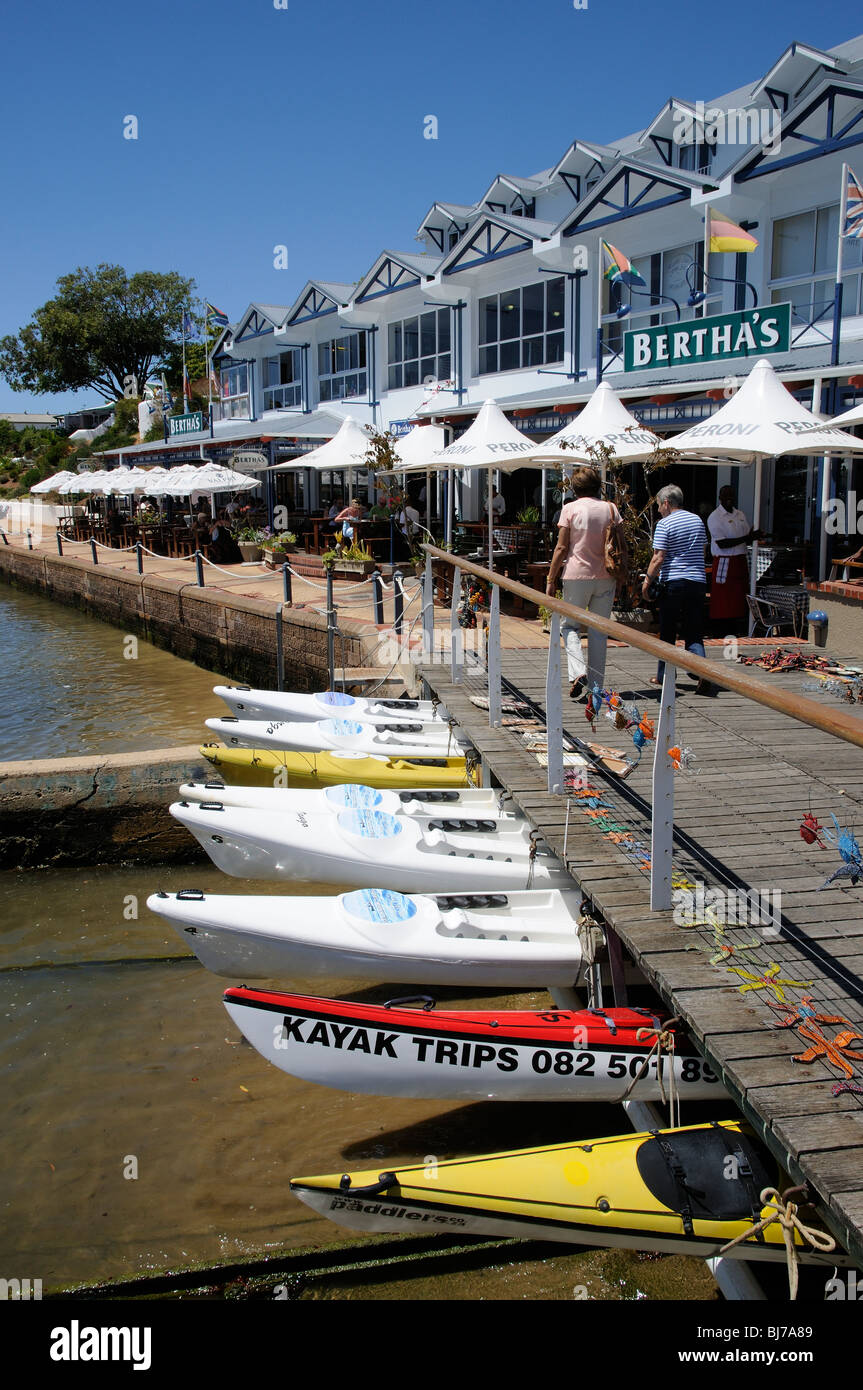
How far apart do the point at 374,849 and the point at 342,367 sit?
23.9 m

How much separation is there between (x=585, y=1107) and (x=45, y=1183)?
252cm

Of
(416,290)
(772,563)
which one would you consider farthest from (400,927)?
(416,290)

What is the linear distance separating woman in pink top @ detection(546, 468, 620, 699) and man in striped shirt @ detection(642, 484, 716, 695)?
1.21 ft

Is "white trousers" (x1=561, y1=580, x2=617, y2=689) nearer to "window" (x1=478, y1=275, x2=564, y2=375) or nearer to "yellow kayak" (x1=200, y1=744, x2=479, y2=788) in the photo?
"yellow kayak" (x1=200, y1=744, x2=479, y2=788)

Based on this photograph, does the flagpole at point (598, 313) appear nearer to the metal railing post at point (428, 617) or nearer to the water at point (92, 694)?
the water at point (92, 694)

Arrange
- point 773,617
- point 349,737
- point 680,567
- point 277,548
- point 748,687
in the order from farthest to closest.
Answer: point 277,548 → point 773,617 → point 349,737 → point 680,567 → point 748,687

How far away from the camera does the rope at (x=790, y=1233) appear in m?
2.87

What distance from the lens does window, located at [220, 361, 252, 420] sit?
32.7m

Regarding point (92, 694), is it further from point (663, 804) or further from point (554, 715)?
point (663, 804)

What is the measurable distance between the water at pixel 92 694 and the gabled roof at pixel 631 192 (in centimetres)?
1072

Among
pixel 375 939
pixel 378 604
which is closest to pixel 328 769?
pixel 375 939

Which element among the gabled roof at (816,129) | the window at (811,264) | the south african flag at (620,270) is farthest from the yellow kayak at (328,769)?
the gabled roof at (816,129)

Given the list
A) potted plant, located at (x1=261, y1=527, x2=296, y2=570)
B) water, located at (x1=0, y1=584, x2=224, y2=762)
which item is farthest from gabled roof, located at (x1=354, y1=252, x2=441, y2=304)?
water, located at (x1=0, y1=584, x2=224, y2=762)

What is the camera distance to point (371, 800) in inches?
255
